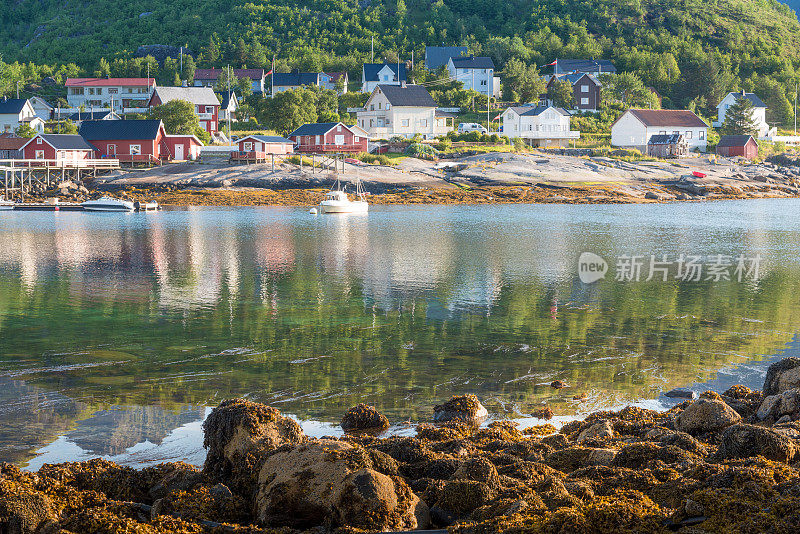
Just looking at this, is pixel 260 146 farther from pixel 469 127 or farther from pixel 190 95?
pixel 469 127

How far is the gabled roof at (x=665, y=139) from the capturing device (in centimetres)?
9806

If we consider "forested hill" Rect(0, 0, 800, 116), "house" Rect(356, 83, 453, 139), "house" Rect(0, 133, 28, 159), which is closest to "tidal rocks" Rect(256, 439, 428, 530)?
"house" Rect(0, 133, 28, 159)

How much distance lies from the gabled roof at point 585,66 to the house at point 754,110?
19.5 m

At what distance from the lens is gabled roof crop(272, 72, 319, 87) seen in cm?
12756

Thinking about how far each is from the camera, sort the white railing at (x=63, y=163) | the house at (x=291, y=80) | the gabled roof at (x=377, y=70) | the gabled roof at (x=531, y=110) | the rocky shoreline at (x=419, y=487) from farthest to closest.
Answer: the gabled roof at (x=377, y=70) < the house at (x=291, y=80) < the gabled roof at (x=531, y=110) < the white railing at (x=63, y=163) < the rocky shoreline at (x=419, y=487)

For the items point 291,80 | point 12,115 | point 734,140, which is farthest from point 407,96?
point 12,115

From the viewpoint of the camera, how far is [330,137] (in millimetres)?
86562

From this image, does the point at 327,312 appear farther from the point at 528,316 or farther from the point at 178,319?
the point at 528,316

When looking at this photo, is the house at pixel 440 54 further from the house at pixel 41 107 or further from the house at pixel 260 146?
the house at pixel 260 146

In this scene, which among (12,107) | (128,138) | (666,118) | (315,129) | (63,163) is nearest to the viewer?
(63,163)

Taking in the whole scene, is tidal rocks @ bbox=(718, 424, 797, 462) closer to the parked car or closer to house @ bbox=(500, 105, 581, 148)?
the parked car

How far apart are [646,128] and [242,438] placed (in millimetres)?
99182

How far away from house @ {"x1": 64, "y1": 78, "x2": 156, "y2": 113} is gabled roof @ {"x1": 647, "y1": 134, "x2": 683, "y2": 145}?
227ft

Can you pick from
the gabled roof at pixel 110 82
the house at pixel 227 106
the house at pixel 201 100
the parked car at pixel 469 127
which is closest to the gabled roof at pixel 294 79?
the house at pixel 227 106
